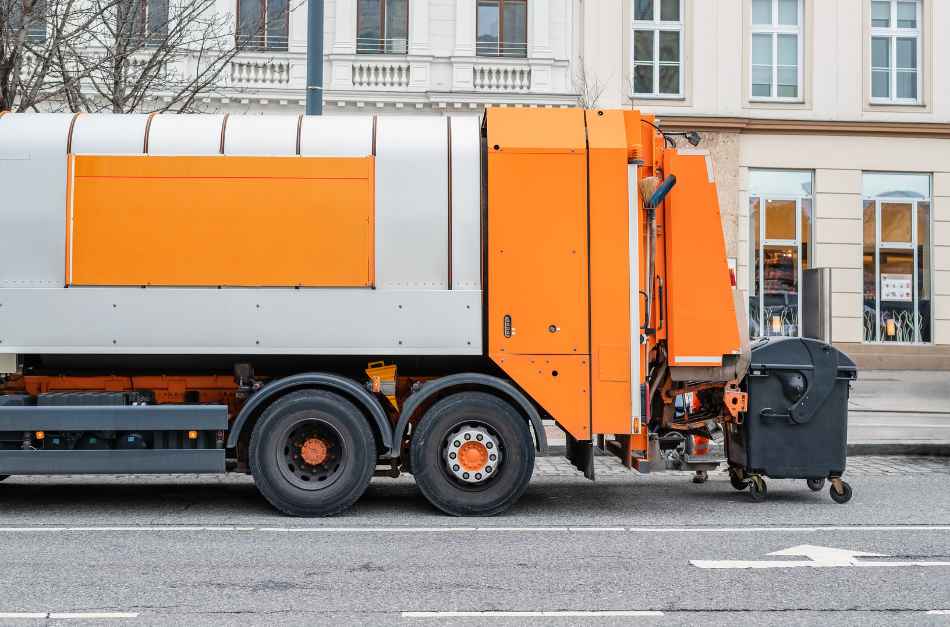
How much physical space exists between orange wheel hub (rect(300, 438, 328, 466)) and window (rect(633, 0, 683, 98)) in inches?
640

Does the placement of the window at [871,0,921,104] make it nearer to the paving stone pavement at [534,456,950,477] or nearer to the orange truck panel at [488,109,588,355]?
the paving stone pavement at [534,456,950,477]

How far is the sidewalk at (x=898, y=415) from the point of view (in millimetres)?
12102

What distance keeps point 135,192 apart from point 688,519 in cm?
489

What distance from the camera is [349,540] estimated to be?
23.3 feet

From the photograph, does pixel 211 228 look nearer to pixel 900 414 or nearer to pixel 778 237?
pixel 900 414

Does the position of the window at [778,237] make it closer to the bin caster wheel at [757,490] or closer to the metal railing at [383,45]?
the metal railing at [383,45]

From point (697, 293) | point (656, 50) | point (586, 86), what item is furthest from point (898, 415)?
point (656, 50)

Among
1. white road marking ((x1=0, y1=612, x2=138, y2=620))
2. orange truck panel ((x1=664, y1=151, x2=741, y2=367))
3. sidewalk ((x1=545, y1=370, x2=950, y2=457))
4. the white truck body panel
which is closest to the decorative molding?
sidewalk ((x1=545, y1=370, x2=950, y2=457))

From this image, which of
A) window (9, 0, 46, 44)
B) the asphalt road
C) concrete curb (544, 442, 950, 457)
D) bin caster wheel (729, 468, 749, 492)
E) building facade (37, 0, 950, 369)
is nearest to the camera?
the asphalt road

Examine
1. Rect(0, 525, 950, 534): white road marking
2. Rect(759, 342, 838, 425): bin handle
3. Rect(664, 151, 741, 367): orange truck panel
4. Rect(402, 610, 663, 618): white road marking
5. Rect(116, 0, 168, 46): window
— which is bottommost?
Rect(0, 525, 950, 534): white road marking

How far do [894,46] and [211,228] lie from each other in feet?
63.0

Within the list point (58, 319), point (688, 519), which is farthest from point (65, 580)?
point (688, 519)

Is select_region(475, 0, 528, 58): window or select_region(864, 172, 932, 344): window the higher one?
select_region(475, 0, 528, 58): window

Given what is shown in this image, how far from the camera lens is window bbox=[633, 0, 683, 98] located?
22344 millimetres
